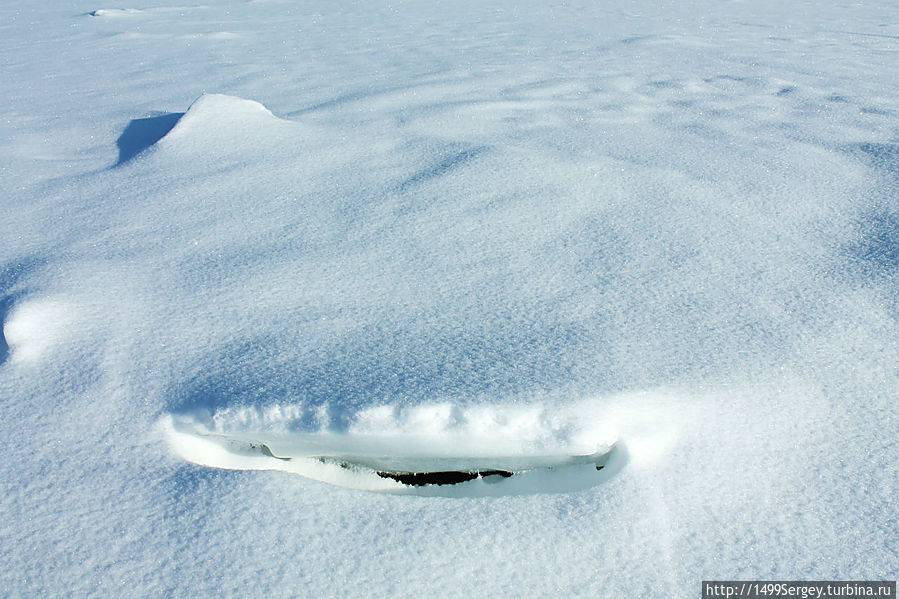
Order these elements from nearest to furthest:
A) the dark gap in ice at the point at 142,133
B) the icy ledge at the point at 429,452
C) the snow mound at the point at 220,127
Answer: the icy ledge at the point at 429,452, the snow mound at the point at 220,127, the dark gap in ice at the point at 142,133

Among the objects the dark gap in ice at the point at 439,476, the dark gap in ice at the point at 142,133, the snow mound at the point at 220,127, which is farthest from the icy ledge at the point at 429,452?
the dark gap in ice at the point at 142,133

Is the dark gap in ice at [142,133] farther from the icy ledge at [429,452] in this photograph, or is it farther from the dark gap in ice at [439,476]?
the dark gap in ice at [439,476]

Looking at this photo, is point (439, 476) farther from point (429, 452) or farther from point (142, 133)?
point (142, 133)

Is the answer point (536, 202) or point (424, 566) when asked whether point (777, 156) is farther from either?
point (424, 566)

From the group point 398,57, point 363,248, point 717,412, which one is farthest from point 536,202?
→ point 398,57

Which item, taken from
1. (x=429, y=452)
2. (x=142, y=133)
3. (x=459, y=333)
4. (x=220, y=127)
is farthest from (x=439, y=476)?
(x=142, y=133)

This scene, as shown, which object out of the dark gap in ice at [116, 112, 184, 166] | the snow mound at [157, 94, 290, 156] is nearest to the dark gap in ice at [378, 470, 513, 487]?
the snow mound at [157, 94, 290, 156]
